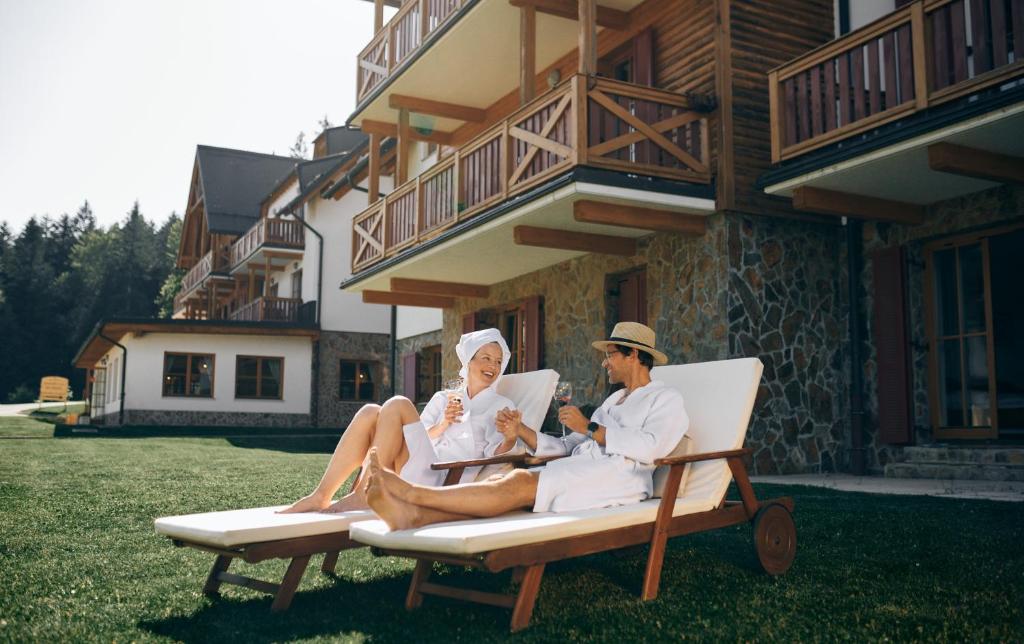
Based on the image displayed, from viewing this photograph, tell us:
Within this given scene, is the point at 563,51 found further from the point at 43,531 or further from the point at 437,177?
the point at 43,531

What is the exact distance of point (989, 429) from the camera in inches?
340

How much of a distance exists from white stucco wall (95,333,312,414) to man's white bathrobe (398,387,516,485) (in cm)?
2163

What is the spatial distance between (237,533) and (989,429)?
7.44 meters

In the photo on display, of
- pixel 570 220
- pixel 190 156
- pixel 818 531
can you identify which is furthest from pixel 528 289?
pixel 190 156

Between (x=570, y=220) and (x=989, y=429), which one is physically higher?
(x=570, y=220)

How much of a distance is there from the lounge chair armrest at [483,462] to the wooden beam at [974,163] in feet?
15.9

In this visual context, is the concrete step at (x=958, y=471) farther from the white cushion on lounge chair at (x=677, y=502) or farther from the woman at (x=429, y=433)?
the woman at (x=429, y=433)

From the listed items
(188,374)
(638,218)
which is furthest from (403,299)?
(188,374)

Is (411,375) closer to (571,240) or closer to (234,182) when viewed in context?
(571,240)

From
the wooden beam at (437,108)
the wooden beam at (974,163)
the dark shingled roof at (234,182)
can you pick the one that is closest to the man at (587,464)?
the wooden beam at (974,163)

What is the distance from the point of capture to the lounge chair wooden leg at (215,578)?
4172 mm

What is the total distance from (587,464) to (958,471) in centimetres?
576

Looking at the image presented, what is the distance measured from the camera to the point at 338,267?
2636 centimetres

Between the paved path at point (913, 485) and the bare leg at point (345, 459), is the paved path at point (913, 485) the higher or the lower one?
the lower one
